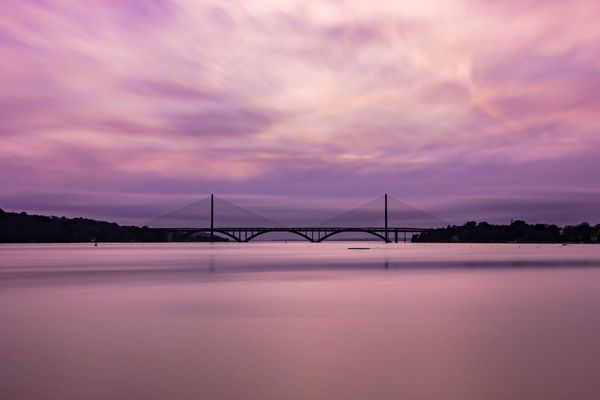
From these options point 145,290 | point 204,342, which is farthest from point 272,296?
point 204,342

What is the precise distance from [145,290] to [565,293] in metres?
19.3

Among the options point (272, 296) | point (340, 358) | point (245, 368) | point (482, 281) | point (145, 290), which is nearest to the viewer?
point (245, 368)

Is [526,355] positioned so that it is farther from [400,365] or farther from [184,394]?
[184,394]

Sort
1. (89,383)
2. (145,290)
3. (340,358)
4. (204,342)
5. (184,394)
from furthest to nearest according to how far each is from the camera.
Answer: (145,290) < (204,342) < (340,358) < (89,383) < (184,394)

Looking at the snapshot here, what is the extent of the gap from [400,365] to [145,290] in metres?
20.3

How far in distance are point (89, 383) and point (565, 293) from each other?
22.8 meters

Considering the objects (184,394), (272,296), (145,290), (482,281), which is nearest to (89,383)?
(184,394)

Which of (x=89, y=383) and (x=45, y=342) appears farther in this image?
(x=45, y=342)

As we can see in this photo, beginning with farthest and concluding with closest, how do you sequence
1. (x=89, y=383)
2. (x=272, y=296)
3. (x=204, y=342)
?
(x=272, y=296) → (x=204, y=342) → (x=89, y=383)

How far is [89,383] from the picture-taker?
10617 millimetres

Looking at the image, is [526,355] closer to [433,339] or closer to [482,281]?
[433,339]

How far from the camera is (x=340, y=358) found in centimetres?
1280

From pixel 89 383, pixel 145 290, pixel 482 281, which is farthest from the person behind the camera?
pixel 482 281

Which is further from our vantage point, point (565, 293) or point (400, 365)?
point (565, 293)
